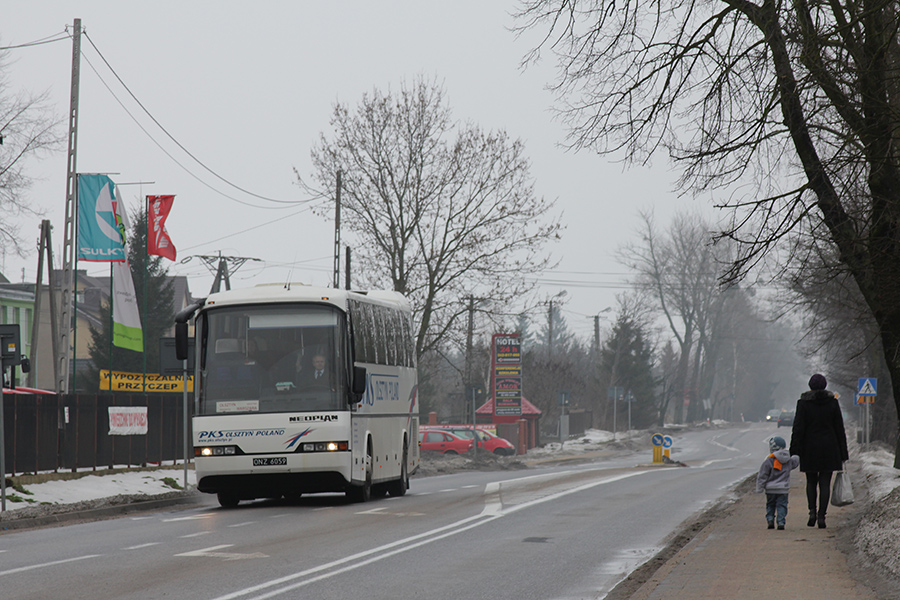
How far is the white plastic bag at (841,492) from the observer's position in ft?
41.6

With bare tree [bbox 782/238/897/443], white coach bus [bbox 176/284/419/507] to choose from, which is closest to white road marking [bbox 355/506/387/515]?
white coach bus [bbox 176/284/419/507]

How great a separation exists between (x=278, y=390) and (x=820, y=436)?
8.33m

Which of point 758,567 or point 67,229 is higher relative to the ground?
point 67,229

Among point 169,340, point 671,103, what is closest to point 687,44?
point 671,103

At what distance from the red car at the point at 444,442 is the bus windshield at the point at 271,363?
1092 inches

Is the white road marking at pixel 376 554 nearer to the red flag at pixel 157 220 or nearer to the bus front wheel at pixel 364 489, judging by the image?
the bus front wheel at pixel 364 489

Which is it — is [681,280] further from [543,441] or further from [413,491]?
[413,491]

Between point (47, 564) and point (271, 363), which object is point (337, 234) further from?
point (47, 564)

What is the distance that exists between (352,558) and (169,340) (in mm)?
12285

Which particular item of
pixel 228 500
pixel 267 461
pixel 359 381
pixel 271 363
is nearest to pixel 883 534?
pixel 359 381

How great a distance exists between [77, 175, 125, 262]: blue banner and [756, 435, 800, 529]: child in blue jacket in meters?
17.8

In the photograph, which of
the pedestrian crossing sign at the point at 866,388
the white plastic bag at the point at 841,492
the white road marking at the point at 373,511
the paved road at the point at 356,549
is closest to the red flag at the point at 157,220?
the paved road at the point at 356,549

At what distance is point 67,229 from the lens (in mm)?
25516

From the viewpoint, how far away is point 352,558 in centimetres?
1123
